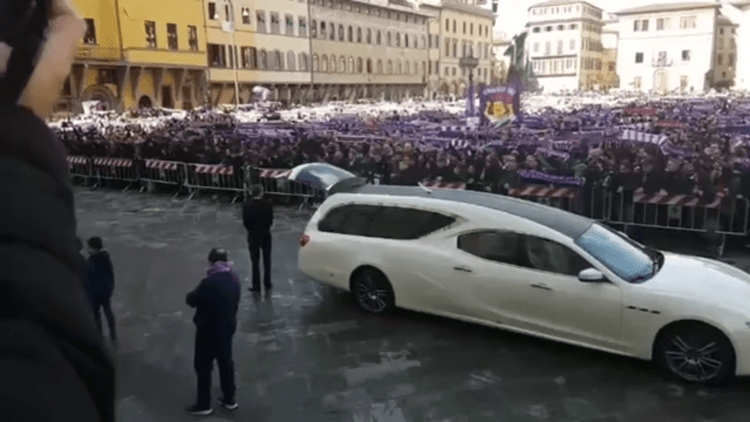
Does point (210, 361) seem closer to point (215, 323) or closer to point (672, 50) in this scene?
point (215, 323)

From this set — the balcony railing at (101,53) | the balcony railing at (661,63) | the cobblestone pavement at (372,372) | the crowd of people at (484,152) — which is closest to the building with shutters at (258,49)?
the balcony railing at (101,53)

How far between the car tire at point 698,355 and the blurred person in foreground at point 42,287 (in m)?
6.62

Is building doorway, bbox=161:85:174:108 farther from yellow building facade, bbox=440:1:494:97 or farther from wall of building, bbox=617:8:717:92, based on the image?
wall of building, bbox=617:8:717:92

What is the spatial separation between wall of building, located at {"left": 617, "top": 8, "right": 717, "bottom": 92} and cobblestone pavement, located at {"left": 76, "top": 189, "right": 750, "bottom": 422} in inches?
3840

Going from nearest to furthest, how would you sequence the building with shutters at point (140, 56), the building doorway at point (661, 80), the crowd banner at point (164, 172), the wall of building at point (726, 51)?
the crowd banner at point (164, 172), the building with shutters at point (140, 56), the building doorway at point (661, 80), the wall of building at point (726, 51)

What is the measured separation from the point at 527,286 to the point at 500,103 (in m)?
11.5

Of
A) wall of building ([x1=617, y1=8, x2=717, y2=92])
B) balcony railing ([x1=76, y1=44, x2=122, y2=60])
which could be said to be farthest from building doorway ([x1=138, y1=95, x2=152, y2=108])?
wall of building ([x1=617, y1=8, x2=717, y2=92])

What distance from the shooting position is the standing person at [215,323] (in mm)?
5422

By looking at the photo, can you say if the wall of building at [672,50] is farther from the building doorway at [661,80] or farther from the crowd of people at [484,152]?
the crowd of people at [484,152]

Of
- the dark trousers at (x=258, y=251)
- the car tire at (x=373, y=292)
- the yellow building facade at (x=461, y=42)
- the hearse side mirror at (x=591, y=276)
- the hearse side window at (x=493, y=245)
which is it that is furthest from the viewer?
the yellow building facade at (x=461, y=42)

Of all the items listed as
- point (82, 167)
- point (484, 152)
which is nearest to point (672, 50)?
point (484, 152)

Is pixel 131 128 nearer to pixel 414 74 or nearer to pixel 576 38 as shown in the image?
pixel 414 74

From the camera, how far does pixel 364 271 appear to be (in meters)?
8.44

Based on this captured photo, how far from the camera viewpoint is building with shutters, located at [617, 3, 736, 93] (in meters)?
95.7
